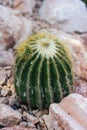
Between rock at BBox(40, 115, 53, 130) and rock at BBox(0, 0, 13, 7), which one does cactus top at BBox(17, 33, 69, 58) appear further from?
rock at BBox(0, 0, 13, 7)

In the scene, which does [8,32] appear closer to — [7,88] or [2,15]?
[2,15]

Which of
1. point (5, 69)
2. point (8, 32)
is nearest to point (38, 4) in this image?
point (8, 32)

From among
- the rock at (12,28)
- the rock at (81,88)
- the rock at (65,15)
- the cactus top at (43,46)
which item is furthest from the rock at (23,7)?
the cactus top at (43,46)

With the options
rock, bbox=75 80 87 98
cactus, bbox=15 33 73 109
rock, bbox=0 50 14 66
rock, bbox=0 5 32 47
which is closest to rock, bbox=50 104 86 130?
cactus, bbox=15 33 73 109

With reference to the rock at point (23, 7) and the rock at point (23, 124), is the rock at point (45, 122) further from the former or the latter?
the rock at point (23, 7)

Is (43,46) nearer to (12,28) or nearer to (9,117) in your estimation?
(9,117)

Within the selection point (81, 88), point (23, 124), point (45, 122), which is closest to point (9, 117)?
point (23, 124)
